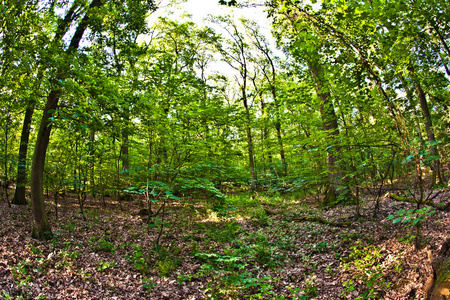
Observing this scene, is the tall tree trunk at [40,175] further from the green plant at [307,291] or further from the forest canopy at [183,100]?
the green plant at [307,291]

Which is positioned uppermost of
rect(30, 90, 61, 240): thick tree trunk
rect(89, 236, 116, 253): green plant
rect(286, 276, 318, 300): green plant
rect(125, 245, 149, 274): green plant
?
rect(30, 90, 61, 240): thick tree trunk

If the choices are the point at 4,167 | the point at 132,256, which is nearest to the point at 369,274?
the point at 132,256

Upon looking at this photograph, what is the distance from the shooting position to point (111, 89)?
4.93 metres

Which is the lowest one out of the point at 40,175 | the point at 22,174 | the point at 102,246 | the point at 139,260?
the point at 139,260


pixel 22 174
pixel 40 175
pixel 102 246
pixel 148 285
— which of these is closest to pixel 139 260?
pixel 148 285

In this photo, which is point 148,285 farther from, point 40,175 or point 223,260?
point 40,175

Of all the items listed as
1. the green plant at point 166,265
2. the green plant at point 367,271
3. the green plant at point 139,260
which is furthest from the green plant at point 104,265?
the green plant at point 367,271

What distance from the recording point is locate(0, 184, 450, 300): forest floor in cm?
366

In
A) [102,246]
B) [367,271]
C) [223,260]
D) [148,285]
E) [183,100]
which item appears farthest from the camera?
[183,100]

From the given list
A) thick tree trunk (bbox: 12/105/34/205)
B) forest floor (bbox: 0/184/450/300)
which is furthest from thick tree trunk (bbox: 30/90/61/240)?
thick tree trunk (bbox: 12/105/34/205)

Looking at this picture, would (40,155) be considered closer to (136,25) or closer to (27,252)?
(27,252)

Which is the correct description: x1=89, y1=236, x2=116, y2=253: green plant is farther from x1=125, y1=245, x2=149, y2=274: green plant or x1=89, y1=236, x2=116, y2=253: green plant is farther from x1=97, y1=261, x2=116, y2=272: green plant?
x1=97, y1=261, x2=116, y2=272: green plant

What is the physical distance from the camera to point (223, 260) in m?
→ 4.66

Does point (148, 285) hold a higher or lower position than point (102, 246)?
lower
